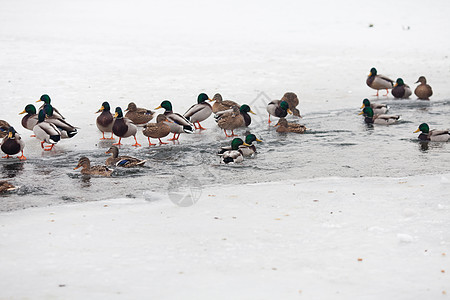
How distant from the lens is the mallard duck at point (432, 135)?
9906mm

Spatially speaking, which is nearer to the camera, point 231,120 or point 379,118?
point 231,120

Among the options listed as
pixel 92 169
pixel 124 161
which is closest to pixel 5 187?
pixel 92 169

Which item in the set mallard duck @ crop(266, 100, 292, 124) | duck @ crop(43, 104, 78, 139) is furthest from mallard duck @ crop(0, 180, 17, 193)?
mallard duck @ crop(266, 100, 292, 124)

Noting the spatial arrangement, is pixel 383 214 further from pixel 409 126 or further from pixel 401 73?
pixel 401 73

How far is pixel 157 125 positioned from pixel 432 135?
14.7 ft

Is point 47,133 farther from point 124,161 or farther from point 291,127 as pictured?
point 291,127

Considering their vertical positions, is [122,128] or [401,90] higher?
[401,90]

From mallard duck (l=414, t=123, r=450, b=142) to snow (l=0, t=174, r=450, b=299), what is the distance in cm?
326

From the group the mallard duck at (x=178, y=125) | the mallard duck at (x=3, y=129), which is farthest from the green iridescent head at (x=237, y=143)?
the mallard duck at (x=3, y=129)

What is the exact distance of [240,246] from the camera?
204 inches

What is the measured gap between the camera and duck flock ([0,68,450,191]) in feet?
28.9

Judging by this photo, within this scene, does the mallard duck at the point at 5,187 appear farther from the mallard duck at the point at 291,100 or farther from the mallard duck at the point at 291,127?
the mallard duck at the point at 291,100

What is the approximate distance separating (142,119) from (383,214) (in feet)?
21.1

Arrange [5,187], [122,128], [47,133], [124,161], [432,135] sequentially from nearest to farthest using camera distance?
[5,187] → [124,161] → [47,133] → [432,135] → [122,128]
